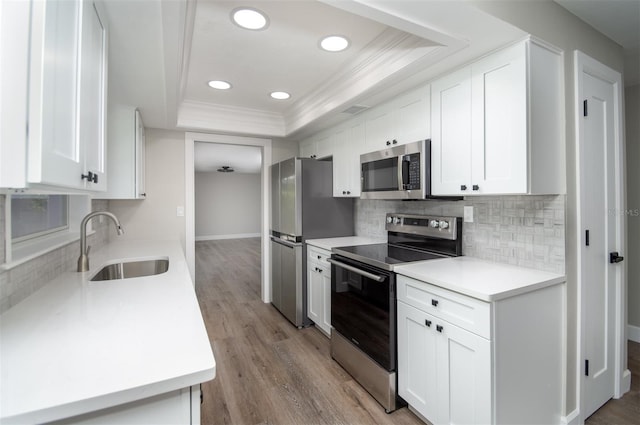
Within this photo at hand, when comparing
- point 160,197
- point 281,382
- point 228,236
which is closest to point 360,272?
point 281,382

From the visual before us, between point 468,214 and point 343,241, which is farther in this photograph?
point 343,241

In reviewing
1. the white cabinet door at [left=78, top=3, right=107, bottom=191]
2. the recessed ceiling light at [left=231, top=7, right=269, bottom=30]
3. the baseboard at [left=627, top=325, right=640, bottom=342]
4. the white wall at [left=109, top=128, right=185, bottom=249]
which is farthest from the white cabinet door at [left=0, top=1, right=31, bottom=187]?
the baseboard at [left=627, top=325, right=640, bottom=342]

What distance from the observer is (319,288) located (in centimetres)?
296

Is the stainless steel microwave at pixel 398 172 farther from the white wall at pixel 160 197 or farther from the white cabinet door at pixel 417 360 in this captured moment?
the white wall at pixel 160 197

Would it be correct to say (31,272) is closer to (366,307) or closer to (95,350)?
(95,350)

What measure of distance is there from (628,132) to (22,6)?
161 inches

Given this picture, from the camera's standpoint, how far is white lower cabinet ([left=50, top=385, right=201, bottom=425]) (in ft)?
2.30

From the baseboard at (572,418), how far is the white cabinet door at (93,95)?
260 centimetres

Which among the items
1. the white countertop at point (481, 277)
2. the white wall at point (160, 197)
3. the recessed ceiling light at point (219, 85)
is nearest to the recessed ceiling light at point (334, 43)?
the recessed ceiling light at point (219, 85)

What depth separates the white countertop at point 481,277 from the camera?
1470 mm

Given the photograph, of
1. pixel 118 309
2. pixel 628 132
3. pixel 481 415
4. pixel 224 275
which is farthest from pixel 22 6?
pixel 224 275

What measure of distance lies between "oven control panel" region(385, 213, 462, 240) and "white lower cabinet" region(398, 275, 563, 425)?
1.99ft

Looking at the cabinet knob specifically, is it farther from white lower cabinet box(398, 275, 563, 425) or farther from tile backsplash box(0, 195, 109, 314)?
white lower cabinet box(398, 275, 563, 425)

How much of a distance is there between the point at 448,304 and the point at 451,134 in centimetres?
105
